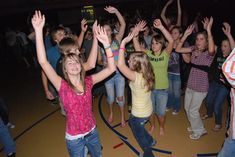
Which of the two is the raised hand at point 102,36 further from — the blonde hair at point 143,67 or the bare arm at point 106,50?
the blonde hair at point 143,67

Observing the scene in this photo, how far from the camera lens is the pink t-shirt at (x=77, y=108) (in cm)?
291

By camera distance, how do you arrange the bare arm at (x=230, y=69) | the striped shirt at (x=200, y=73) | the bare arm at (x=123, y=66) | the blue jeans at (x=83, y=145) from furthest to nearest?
the striped shirt at (x=200, y=73) < the bare arm at (x=123, y=66) < the blue jeans at (x=83, y=145) < the bare arm at (x=230, y=69)

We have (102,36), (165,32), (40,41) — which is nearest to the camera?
(40,41)

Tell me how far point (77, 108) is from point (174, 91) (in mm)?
2988

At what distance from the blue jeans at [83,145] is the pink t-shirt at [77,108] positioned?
0.37 ft

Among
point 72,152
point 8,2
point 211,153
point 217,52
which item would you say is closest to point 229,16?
point 217,52

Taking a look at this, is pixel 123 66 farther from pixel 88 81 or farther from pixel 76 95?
pixel 76 95

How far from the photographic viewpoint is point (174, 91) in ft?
17.6

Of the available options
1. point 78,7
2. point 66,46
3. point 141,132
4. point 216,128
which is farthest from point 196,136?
point 78,7

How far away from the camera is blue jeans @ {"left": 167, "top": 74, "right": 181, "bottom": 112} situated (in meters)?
5.23

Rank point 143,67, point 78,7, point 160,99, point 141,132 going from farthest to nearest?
point 78,7 < point 160,99 < point 141,132 < point 143,67

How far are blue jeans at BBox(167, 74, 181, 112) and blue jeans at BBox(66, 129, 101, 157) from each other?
2624 millimetres

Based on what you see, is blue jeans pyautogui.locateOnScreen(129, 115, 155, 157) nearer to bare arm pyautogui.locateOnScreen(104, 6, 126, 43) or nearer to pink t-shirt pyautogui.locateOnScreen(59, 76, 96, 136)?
pink t-shirt pyautogui.locateOnScreen(59, 76, 96, 136)

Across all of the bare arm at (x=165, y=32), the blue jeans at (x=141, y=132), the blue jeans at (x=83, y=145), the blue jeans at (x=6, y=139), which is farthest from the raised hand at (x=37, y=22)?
the blue jeans at (x=6, y=139)
